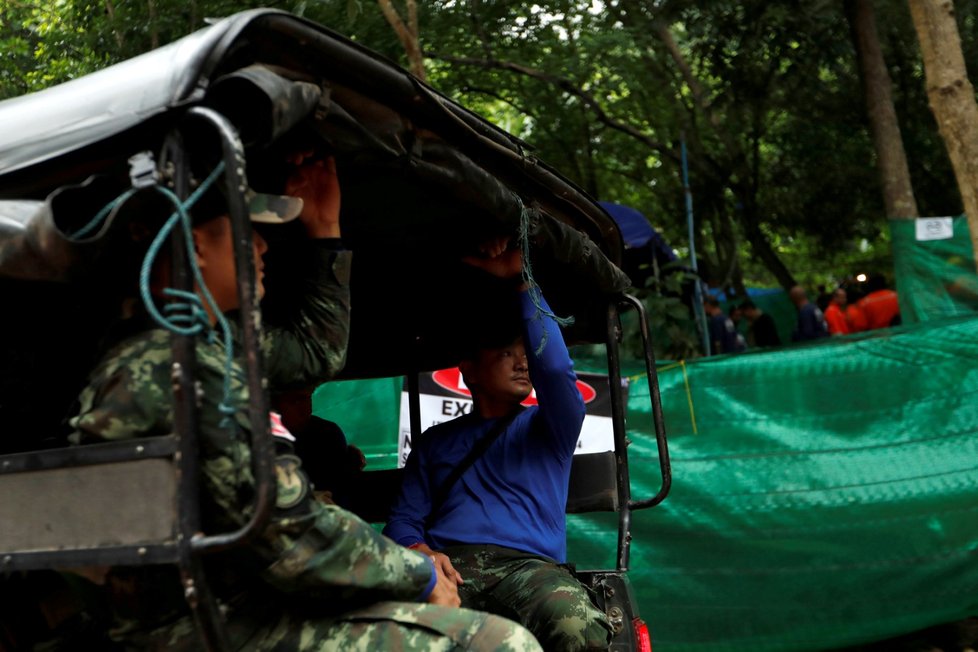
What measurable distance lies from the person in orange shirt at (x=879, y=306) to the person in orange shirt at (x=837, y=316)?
0.57 meters

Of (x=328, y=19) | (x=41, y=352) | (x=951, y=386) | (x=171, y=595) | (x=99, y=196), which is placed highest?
(x=328, y=19)

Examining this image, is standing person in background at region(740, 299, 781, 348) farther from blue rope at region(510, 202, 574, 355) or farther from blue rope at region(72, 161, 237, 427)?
blue rope at region(72, 161, 237, 427)

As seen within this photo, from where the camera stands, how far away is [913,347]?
6184 mm

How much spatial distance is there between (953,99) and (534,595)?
15.5 ft

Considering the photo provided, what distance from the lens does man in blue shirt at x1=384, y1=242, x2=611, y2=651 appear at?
3346 mm

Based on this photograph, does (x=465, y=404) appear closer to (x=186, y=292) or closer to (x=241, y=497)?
(x=241, y=497)

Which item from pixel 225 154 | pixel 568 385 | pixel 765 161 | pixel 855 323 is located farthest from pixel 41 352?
pixel 765 161

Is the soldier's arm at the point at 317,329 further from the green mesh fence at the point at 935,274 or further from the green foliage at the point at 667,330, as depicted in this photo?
the green foliage at the point at 667,330

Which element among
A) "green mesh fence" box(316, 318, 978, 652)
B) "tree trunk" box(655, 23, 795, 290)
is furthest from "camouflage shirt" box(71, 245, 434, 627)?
"tree trunk" box(655, 23, 795, 290)

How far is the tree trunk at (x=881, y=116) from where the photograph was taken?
1091 centimetres

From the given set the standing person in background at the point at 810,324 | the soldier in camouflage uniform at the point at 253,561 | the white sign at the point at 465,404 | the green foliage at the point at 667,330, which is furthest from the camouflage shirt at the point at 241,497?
the standing person in background at the point at 810,324

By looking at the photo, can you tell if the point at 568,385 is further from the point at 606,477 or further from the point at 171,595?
the point at 171,595

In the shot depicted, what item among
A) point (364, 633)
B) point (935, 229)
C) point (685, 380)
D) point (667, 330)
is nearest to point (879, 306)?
point (667, 330)

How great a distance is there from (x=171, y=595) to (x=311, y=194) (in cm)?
99
